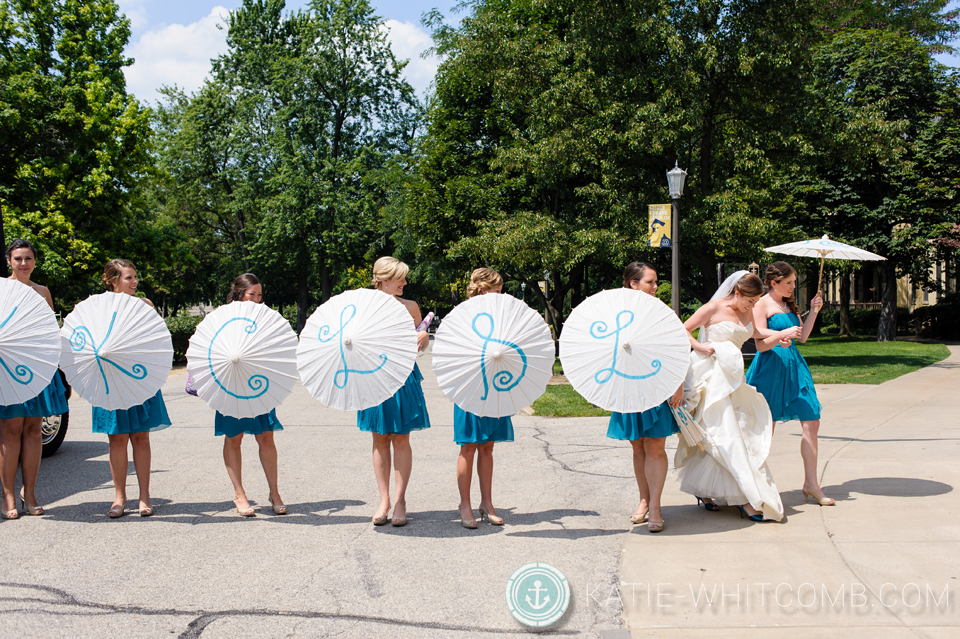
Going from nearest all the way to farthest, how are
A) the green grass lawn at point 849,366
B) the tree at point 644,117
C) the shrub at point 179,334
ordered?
the green grass lawn at point 849,366
the tree at point 644,117
the shrub at point 179,334

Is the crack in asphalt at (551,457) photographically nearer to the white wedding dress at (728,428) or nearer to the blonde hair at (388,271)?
the white wedding dress at (728,428)

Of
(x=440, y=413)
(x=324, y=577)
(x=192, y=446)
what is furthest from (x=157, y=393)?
(x=440, y=413)

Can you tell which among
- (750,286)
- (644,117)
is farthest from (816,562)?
(644,117)

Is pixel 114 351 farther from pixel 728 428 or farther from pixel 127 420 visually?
pixel 728 428

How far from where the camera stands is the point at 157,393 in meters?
5.51

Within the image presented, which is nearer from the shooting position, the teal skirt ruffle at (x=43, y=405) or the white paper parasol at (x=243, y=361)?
the white paper parasol at (x=243, y=361)

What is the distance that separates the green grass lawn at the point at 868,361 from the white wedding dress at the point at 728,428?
10.9m

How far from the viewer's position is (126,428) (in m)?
5.28

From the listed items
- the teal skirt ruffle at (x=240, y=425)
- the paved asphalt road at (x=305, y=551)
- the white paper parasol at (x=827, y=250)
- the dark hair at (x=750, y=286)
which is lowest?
the paved asphalt road at (x=305, y=551)

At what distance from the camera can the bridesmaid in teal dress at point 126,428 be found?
527 cm

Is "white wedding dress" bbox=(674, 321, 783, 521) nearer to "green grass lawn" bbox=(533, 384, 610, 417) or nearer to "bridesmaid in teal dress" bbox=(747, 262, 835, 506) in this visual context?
"bridesmaid in teal dress" bbox=(747, 262, 835, 506)

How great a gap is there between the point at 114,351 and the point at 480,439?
262 centimetres

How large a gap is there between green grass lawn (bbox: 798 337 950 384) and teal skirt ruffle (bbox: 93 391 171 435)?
1331 centimetres

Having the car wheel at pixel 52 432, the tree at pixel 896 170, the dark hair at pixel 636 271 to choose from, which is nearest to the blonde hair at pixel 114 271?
the car wheel at pixel 52 432
